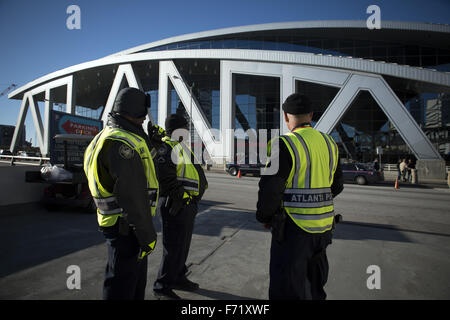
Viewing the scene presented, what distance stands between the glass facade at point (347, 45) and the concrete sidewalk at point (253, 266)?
3351 centimetres

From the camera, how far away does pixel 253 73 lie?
1081 inches

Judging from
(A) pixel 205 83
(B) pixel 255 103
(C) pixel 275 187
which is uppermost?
(A) pixel 205 83

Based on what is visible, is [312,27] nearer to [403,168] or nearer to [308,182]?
[403,168]

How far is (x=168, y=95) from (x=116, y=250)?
32.1m

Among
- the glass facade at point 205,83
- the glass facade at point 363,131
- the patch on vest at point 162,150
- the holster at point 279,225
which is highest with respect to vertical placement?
the glass facade at point 205,83

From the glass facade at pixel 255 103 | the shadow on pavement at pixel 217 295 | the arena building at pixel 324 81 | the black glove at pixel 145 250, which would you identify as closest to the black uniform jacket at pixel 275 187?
the black glove at pixel 145 250

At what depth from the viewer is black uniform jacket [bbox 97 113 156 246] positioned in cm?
153

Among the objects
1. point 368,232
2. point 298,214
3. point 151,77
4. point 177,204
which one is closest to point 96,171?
point 177,204

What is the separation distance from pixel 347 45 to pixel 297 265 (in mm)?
37804

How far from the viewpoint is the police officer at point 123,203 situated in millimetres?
1543

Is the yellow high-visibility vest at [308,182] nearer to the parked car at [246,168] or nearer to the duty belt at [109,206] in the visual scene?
the duty belt at [109,206]

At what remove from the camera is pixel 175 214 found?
8.33ft
